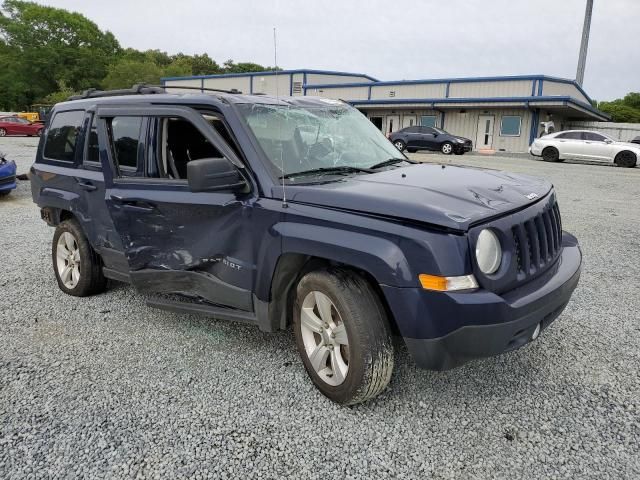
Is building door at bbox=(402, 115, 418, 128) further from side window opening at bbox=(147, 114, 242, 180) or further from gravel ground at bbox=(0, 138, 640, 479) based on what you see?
side window opening at bbox=(147, 114, 242, 180)

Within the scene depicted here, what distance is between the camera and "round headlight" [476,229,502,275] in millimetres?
2611

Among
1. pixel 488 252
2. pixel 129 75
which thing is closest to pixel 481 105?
pixel 488 252

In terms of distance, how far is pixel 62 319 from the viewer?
4.38 metres

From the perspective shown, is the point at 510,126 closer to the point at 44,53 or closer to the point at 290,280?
the point at 290,280

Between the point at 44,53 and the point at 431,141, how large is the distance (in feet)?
234

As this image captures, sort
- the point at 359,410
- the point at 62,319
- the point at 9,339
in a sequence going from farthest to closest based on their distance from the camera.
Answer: the point at 62,319 < the point at 9,339 < the point at 359,410

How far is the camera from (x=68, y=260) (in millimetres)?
4953

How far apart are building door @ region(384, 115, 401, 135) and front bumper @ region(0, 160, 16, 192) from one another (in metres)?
29.2

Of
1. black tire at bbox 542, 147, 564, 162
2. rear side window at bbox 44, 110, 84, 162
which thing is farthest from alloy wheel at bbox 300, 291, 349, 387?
black tire at bbox 542, 147, 564, 162

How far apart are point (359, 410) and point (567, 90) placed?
119 feet

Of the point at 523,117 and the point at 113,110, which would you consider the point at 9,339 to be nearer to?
the point at 113,110

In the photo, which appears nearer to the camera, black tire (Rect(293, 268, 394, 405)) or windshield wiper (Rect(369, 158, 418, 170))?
black tire (Rect(293, 268, 394, 405))

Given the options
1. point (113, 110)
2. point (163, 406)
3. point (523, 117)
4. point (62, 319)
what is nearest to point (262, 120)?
point (113, 110)

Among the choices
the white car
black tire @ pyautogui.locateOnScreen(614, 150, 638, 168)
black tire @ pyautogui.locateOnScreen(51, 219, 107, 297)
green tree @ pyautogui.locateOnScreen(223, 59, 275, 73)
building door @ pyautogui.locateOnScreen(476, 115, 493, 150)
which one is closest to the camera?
black tire @ pyautogui.locateOnScreen(51, 219, 107, 297)
